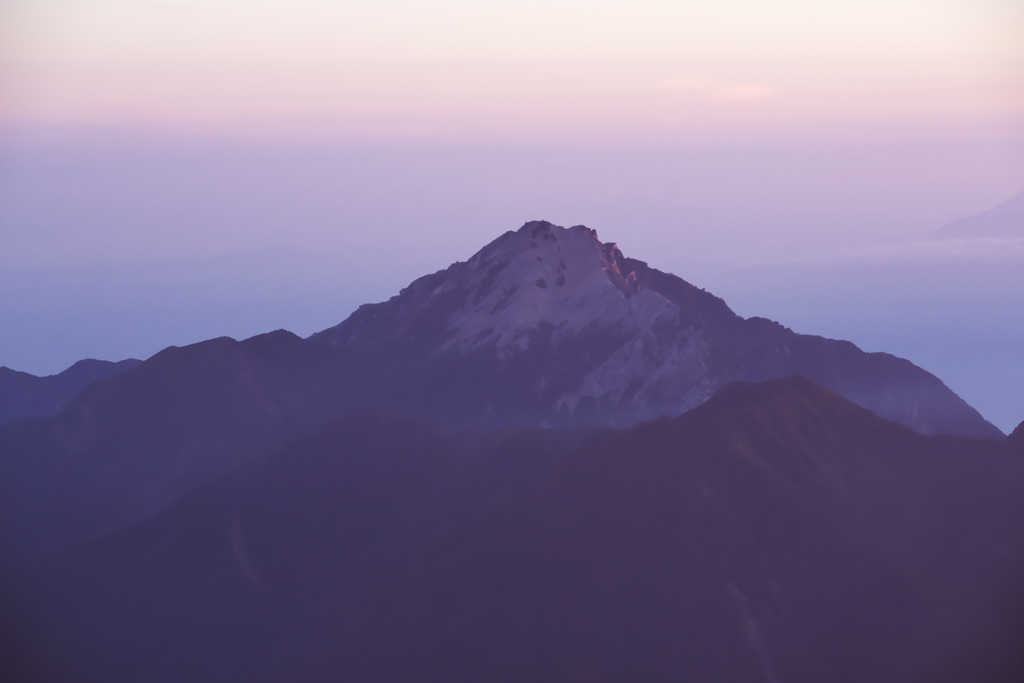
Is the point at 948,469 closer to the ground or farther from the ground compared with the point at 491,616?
farther from the ground

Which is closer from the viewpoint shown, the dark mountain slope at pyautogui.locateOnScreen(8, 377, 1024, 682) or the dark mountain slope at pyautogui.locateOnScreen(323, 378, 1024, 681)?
the dark mountain slope at pyautogui.locateOnScreen(323, 378, 1024, 681)

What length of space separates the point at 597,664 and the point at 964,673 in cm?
3667

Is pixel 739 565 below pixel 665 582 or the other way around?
the other way around

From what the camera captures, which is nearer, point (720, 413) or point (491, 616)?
point (491, 616)

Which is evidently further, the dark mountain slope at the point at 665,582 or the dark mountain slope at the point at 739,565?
the dark mountain slope at the point at 665,582

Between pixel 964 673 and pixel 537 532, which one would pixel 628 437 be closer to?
pixel 537 532

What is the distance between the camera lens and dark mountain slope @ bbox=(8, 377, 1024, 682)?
15638 centimetres

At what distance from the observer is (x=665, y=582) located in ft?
533

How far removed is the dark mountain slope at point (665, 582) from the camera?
15638cm

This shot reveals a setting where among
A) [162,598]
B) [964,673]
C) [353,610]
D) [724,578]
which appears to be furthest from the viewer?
[162,598]

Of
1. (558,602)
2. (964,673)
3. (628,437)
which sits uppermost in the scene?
(628,437)

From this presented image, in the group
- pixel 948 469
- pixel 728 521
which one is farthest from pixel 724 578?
pixel 948 469

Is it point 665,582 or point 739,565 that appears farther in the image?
point 739,565

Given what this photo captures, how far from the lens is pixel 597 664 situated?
154875mm
